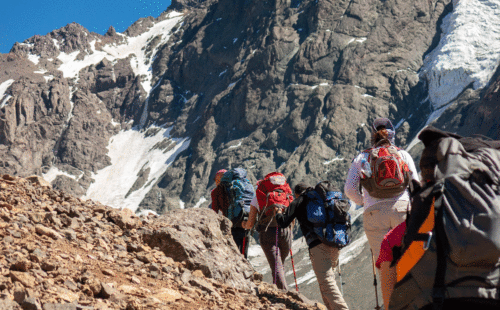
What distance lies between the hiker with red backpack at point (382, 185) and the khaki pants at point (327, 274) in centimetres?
133

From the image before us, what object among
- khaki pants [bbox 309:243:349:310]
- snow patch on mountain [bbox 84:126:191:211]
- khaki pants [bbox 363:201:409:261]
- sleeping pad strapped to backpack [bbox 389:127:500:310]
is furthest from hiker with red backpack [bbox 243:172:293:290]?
snow patch on mountain [bbox 84:126:191:211]

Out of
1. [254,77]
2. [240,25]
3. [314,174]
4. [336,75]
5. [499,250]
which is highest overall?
[240,25]

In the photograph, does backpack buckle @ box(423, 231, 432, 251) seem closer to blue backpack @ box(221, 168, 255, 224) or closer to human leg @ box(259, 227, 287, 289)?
human leg @ box(259, 227, 287, 289)

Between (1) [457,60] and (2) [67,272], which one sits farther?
(1) [457,60]

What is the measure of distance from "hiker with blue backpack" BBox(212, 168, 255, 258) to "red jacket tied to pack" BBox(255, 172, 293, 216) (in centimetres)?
112

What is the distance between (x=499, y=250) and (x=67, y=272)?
3.50 meters

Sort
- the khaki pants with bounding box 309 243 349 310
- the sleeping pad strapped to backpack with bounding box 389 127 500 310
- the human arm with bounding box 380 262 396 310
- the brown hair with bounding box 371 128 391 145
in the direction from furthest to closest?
the khaki pants with bounding box 309 243 349 310 → the brown hair with bounding box 371 128 391 145 → the human arm with bounding box 380 262 396 310 → the sleeping pad strapped to backpack with bounding box 389 127 500 310

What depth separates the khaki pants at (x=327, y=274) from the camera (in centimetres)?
615

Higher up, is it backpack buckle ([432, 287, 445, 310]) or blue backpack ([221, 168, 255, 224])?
blue backpack ([221, 168, 255, 224])

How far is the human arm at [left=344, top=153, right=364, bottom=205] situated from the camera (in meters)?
5.09

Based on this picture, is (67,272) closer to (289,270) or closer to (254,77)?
(289,270)

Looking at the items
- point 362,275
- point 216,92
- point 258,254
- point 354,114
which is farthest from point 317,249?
point 216,92

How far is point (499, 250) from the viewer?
2.52 meters

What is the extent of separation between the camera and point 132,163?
157 m
